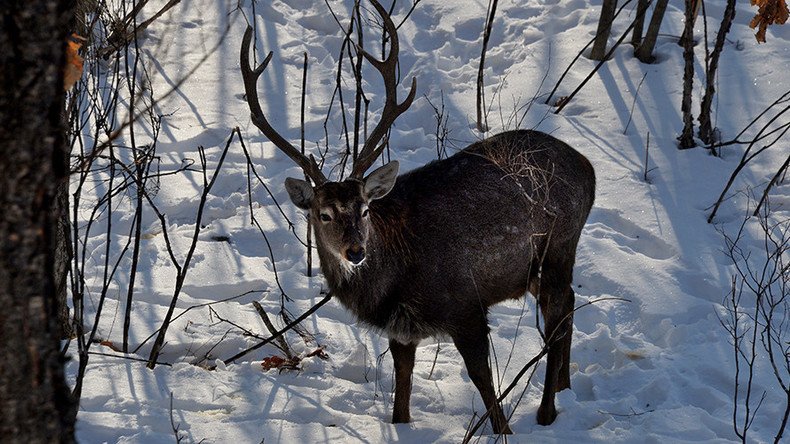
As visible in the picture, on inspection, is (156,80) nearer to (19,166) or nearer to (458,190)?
(458,190)

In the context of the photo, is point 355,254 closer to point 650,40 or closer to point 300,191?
point 300,191

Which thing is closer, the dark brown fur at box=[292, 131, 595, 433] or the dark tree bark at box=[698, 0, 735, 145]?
the dark brown fur at box=[292, 131, 595, 433]

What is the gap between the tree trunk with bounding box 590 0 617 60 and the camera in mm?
9086

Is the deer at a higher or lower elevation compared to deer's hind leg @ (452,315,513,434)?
higher

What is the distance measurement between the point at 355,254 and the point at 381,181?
0.53 metres

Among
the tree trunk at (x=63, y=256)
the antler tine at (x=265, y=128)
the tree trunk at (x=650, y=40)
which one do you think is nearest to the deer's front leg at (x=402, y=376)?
the antler tine at (x=265, y=128)

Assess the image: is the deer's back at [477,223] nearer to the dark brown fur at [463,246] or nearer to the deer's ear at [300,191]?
the dark brown fur at [463,246]

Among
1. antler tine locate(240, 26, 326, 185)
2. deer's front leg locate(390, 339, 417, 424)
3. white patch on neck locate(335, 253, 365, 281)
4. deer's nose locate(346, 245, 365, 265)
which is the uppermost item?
antler tine locate(240, 26, 326, 185)

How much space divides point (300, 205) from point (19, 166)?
11.0ft

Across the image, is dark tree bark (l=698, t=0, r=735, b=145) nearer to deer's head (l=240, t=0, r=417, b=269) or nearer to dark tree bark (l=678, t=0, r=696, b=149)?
dark tree bark (l=678, t=0, r=696, b=149)

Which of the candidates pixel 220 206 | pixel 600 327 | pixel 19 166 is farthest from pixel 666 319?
pixel 19 166

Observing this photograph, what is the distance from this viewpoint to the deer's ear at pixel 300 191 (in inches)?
200

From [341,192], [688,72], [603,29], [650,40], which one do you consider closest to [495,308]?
[341,192]

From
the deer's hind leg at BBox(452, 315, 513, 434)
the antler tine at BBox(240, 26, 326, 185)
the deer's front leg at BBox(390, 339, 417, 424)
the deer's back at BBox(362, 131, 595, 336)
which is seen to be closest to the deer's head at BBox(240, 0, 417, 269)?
the antler tine at BBox(240, 26, 326, 185)
